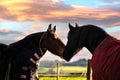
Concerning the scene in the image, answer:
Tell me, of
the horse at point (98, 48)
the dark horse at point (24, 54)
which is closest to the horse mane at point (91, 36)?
the horse at point (98, 48)

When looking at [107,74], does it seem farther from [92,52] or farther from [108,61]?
[92,52]

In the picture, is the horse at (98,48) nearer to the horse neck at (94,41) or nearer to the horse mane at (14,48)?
the horse neck at (94,41)

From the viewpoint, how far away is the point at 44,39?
34.6ft

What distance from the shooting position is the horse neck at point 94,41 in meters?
8.03

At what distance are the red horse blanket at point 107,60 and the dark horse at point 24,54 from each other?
2867 millimetres

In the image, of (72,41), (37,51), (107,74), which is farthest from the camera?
(37,51)

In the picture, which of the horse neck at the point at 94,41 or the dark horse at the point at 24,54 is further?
the dark horse at the point at 24,54

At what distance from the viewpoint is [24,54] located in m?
10.4

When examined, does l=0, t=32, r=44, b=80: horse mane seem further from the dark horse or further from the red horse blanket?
the red horse blanket

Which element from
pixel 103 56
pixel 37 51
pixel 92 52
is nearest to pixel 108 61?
pixel 103 56

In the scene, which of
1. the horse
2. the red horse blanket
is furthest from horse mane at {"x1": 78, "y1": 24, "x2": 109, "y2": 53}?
the red horse blanket

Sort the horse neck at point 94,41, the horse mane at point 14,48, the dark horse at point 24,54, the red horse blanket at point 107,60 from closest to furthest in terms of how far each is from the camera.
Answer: the red horse blanket at point 107,60 → the horse neck at point 94,41 → the dark horse at point 24,54 → the horse mane at point 14,48

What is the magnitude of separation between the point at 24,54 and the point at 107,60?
3.36 m

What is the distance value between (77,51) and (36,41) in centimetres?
223
